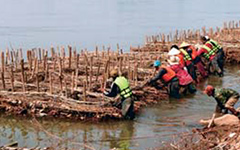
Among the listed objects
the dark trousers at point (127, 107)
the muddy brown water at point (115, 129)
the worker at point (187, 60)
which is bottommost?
the muddy brown water at point (115, 129)

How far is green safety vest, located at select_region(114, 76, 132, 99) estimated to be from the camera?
10.3 meters

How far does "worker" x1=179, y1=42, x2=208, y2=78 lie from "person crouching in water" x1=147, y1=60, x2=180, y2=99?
6.52 ft

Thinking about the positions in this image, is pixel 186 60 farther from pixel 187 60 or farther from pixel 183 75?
pixel 183 75

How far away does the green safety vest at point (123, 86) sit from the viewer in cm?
1030

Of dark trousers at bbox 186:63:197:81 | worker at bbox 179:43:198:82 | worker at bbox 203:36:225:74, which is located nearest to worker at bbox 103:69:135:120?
worker at bbox 179:43:198:82

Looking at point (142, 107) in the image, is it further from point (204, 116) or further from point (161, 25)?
point (161, 25)

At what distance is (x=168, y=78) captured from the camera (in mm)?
12617

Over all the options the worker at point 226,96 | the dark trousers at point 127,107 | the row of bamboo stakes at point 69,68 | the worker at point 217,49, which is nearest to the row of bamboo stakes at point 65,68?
the row of bamboo stakes at point 69,68

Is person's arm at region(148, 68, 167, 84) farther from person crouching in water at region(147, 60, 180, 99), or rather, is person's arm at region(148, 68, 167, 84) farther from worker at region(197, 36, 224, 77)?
worker at region(197, 36, 224, 77)

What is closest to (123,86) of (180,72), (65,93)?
(65,93)

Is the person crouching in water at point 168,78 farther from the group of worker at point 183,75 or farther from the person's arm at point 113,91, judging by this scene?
the person's arm at point 113,91

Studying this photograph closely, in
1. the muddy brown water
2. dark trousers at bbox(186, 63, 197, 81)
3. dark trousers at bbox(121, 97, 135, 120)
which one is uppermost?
dark trousers at bbox(186, 63, 197, 81)

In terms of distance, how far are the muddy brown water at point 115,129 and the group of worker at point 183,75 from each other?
0.67 m

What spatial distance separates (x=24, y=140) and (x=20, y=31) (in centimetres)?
2899
